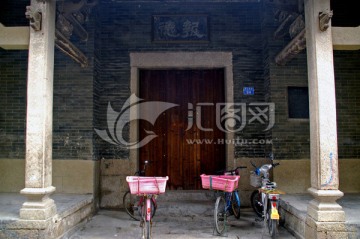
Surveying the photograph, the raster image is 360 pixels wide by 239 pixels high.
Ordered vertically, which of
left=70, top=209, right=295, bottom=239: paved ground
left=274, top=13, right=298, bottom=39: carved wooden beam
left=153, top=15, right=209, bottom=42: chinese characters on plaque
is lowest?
left=70, top=209, right=295, bottom=239: paved ground

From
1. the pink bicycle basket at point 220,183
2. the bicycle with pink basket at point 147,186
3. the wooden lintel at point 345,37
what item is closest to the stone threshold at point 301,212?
the pink bicycle basket at point 220,183

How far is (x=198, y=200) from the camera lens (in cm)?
679

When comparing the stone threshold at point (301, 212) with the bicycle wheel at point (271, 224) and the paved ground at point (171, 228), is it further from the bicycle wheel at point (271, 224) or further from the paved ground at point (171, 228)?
the bicycle wheel at point (271, 224)

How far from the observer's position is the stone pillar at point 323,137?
13.6 ft

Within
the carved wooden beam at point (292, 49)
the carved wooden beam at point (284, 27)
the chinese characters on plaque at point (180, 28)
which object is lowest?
the carved wooden beam at point (292, 49)

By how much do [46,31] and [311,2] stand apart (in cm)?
377

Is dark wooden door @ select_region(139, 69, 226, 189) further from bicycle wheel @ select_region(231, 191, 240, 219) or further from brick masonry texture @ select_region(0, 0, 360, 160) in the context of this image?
bicycle wheel @ select_region(231, 191, 240, 219)

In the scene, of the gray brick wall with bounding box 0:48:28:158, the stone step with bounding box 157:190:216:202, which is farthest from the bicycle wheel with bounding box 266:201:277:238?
the gray brick wall with bounding box 0:48:28:158

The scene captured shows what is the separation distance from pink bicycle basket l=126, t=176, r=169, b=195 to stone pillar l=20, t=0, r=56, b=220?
1149 mm

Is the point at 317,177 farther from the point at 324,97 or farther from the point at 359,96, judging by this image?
the point at 359,96

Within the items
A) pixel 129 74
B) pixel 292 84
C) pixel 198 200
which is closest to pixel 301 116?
pixel 292 84

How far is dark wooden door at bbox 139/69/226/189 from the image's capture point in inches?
279

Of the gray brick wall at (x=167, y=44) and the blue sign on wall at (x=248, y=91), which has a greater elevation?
the gray brick wall at (x=167, y=44)

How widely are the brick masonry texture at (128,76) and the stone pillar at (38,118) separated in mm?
1960
